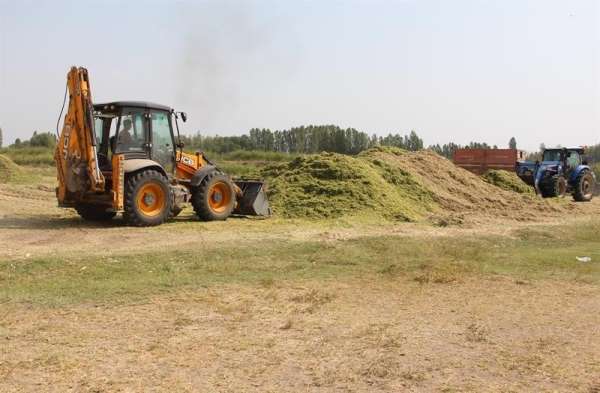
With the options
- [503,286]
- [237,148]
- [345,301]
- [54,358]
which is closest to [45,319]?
[54,358]

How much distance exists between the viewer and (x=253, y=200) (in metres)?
15.1

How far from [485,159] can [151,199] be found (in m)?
19.5

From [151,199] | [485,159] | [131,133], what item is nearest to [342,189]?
[151,199]

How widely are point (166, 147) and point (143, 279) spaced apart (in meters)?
5.92

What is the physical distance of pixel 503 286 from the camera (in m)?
8.42

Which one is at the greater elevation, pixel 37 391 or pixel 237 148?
pixel 237 148

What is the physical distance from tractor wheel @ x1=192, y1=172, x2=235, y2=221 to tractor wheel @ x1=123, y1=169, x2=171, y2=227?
1.01 meters

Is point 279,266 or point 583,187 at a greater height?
point 583,187

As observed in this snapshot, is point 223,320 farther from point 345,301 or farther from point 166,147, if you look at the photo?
point 166,147

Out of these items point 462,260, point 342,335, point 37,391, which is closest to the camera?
point 37,391

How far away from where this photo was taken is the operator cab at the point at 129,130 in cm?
Result: 1290

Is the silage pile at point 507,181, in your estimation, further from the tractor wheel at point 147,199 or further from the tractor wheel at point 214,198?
the tractor wheel at point 147,199

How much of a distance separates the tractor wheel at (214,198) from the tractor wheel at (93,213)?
188 centimetres

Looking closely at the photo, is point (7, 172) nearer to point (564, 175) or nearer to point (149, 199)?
point (149, 199)
